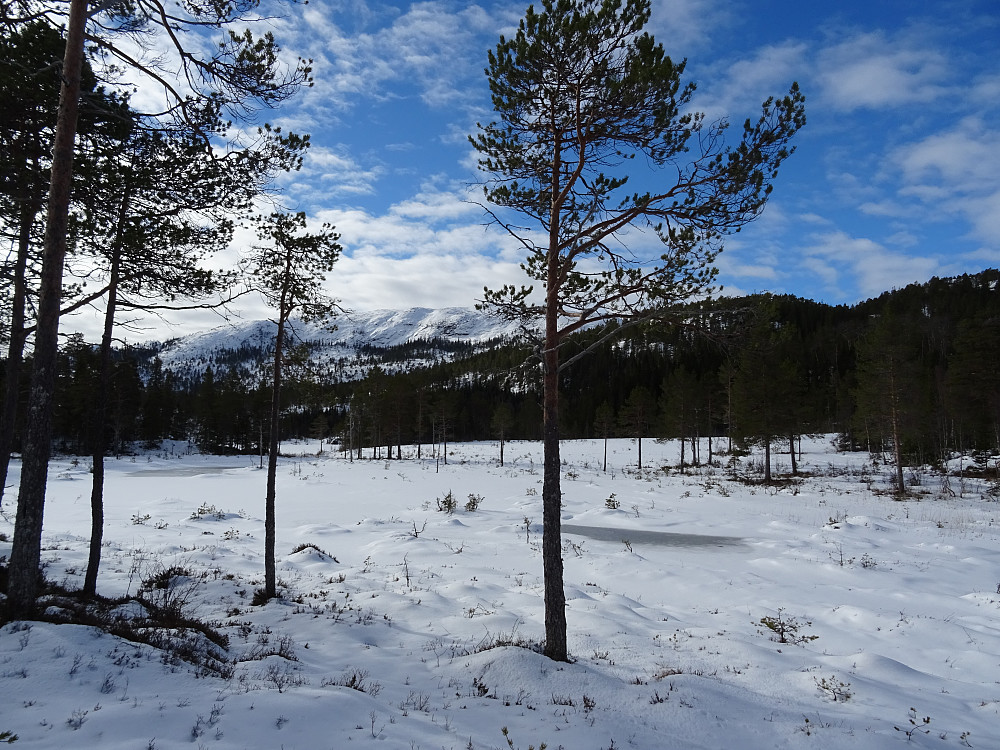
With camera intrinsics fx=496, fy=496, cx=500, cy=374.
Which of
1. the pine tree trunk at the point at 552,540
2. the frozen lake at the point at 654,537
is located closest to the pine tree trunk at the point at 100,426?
the pine tree trunk at the point at 552,540

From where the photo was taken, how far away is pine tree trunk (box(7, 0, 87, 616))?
5719 mm

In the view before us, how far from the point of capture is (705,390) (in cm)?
4916

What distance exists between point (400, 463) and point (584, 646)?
44.6 meters

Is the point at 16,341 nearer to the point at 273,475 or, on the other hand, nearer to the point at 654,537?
the point at 273,475

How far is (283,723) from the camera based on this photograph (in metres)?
4.35

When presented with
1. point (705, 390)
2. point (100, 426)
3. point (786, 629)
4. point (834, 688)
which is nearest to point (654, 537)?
point (786, 629)

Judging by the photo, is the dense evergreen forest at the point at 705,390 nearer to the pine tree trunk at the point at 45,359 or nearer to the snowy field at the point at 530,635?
the pine tree trunk at the point at 45,359

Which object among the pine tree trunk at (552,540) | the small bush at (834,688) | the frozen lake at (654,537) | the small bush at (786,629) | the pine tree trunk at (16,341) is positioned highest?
the pine tree trunk at (16,341)

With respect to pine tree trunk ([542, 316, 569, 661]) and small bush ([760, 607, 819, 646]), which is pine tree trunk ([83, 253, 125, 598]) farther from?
small bush ([760, 607, 819, 646])

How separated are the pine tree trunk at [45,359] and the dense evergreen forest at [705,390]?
2498 mm

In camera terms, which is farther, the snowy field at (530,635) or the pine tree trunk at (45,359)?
the pine tree trunk at (45,359)

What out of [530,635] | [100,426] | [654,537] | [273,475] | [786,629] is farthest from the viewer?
[654,537]

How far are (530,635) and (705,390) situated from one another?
45.2 meters

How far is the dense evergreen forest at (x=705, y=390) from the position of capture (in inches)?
321
